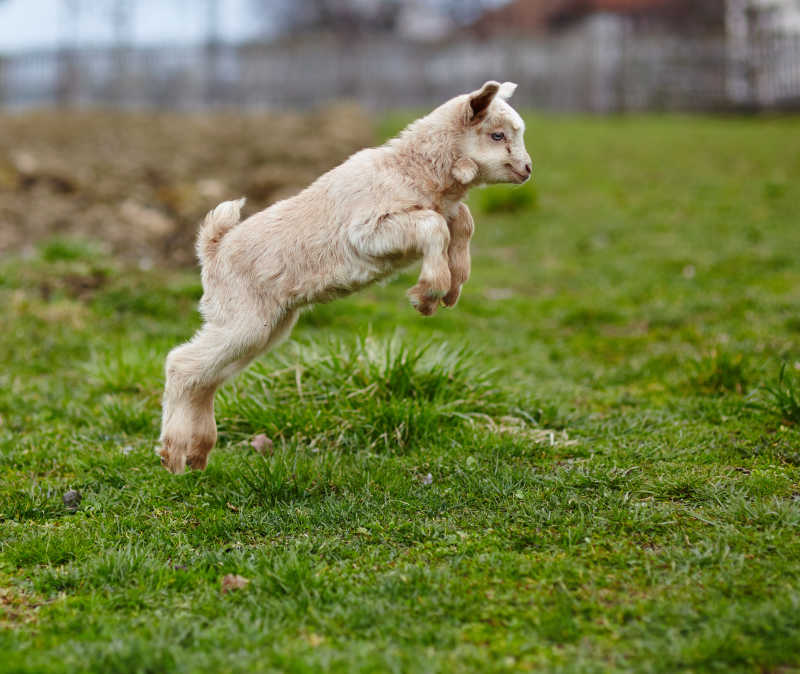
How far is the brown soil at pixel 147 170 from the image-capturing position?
34.6 ft

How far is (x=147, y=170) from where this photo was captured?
45.3 ft

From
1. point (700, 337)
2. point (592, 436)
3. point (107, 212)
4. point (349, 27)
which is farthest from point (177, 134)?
point (349, 27)

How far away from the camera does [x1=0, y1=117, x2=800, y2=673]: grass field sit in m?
3.14

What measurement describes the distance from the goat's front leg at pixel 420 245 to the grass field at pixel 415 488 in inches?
45.3

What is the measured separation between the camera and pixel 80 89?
26031 millimetres

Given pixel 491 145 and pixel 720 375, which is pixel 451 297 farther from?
pixel 720 375

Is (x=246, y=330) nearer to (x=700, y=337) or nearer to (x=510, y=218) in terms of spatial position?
(x=700, y=337)

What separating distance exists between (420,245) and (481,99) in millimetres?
709

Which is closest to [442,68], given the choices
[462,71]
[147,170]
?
[462,71]

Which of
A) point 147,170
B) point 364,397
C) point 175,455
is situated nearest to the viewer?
point 175,455

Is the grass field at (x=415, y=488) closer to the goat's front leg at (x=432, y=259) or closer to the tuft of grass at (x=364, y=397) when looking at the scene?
the tuft of grass at (x=364, y=397)

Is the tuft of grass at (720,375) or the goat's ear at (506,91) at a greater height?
the goat's ear at (506,91)

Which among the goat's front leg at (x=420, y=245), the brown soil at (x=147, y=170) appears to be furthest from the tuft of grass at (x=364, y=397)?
the brown soil at (x=147, y=170)

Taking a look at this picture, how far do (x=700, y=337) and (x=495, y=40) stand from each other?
18.6 meters
